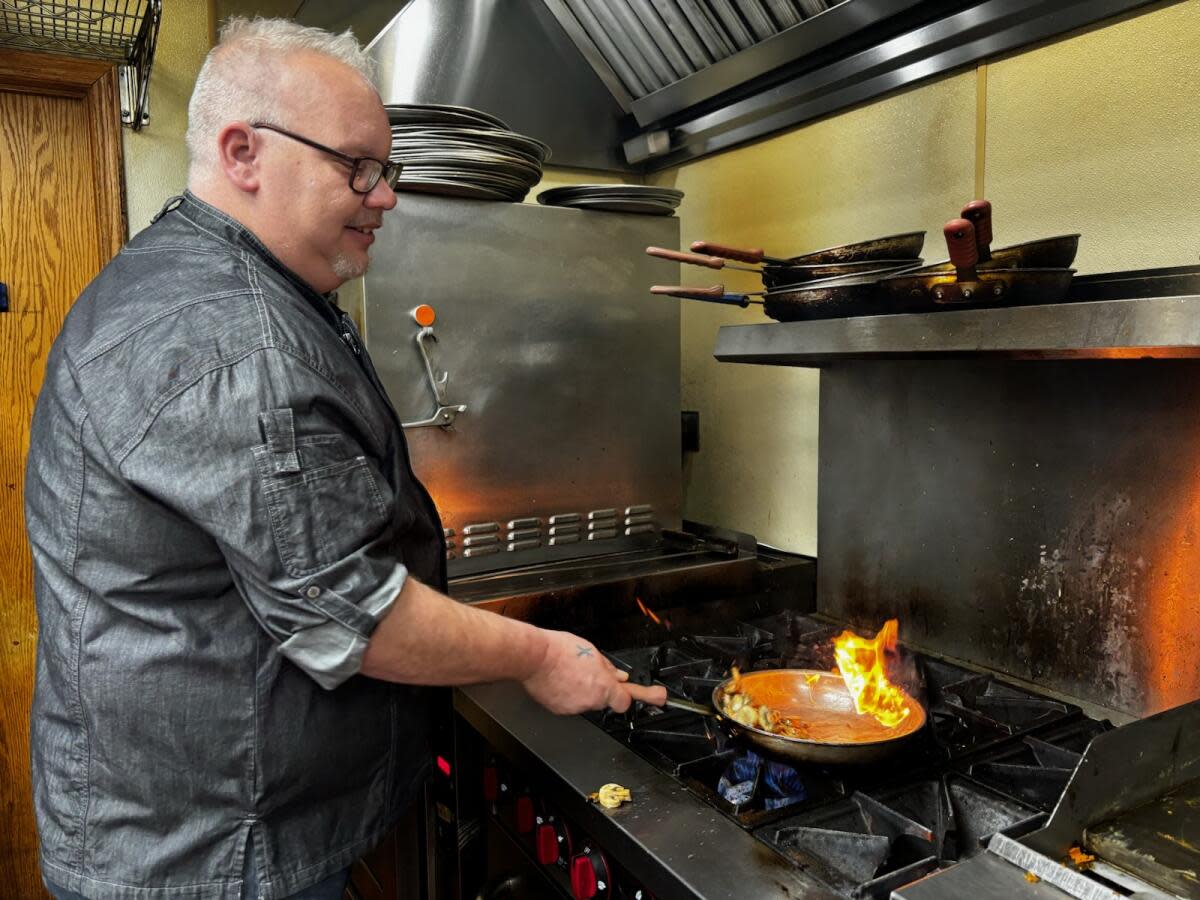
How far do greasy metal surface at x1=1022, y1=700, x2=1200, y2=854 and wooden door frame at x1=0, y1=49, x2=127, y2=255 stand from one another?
2280mm

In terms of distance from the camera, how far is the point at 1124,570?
1.37 meters

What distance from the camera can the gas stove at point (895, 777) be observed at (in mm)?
980

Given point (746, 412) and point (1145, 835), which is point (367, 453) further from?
point (746, 412)

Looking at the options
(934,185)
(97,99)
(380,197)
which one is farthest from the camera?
(97,99)

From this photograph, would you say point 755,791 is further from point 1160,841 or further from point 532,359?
point 532,359

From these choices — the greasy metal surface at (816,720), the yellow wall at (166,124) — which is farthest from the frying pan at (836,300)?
the yellow wall at (166,124)

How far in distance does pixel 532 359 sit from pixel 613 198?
41 cm

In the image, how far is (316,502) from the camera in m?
0.90

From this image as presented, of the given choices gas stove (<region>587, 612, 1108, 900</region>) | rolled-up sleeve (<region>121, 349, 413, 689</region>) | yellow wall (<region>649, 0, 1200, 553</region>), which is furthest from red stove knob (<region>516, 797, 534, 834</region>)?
yellow wall (<region>649, 0, 1200, 553</region>)

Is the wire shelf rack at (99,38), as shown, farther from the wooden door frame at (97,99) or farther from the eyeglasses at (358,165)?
the eyeglasses at (358,165)

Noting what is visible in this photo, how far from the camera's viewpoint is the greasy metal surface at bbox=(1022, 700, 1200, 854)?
0.91 meters

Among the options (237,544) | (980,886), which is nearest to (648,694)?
(980,886)

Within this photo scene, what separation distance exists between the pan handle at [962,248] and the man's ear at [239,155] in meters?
0.79

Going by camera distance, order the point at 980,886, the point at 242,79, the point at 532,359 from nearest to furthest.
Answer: the point at 980,886
the point at 242,79
the point at 532,359
